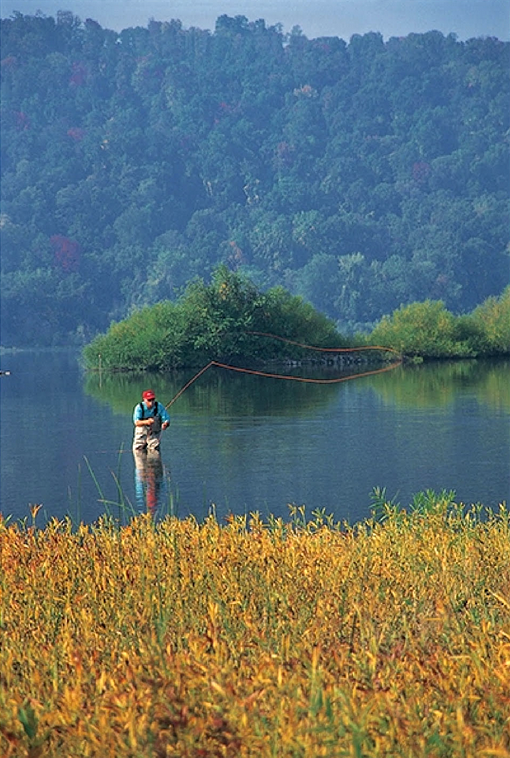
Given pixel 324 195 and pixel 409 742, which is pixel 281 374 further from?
pixel 324 195

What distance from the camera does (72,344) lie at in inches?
5507

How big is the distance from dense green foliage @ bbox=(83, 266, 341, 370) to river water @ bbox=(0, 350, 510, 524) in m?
14.5

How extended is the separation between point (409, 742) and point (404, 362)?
6230cm

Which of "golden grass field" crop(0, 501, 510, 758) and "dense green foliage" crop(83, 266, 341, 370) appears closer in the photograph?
"golden grass field" crop(0, 501, 510, 758)

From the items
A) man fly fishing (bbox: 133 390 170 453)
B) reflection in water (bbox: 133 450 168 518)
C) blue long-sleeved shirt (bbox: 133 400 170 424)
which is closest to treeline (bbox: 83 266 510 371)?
man fly fishing (bbox: 133 390 170 453)

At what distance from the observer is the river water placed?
799 inches

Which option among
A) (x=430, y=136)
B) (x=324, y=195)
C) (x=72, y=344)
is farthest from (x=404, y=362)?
(x=430, y=136)

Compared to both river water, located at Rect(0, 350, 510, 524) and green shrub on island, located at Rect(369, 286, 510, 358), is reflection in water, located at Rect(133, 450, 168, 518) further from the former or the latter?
green shrub on island, located at Rect(369, 286, 510, 358)

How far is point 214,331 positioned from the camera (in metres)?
66.3

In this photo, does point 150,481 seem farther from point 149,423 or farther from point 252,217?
point 252,217

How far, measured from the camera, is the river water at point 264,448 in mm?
20297

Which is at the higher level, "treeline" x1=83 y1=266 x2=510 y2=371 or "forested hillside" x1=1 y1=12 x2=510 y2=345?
"forested hillside" x1=1 y1=12 x2=510 y2=345

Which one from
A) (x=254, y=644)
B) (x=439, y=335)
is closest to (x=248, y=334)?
(x=439, y=335)

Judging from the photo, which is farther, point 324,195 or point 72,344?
point 324,195
